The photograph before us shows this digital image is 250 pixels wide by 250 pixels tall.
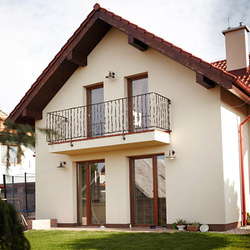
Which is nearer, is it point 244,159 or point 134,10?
point 244,159

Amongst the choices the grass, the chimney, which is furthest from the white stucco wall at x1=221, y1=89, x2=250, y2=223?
the grass

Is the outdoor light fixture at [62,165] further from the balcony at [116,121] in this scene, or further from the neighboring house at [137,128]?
the balcony at [116,121]

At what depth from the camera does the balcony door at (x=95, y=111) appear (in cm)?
1273

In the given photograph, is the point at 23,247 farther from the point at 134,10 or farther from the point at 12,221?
the point at 134,10

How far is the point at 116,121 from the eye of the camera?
12141mm

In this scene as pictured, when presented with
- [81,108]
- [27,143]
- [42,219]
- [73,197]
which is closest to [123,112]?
[81,108]

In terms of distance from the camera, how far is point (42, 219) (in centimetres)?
1341

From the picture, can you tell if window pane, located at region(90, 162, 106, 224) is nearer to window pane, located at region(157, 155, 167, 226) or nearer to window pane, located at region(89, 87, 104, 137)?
window pane, located at region(89, 87, 104, 137)

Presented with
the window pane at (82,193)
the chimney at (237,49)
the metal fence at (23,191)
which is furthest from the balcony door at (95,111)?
the chimney at (237,49)

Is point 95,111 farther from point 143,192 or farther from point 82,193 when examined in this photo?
point 143,192

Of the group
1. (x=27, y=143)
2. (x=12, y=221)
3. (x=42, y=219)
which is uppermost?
(x=27, y=143)

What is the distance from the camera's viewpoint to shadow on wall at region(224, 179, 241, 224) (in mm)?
10227

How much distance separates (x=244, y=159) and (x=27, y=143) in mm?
9910

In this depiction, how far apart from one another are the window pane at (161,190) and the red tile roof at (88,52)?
2969mm
